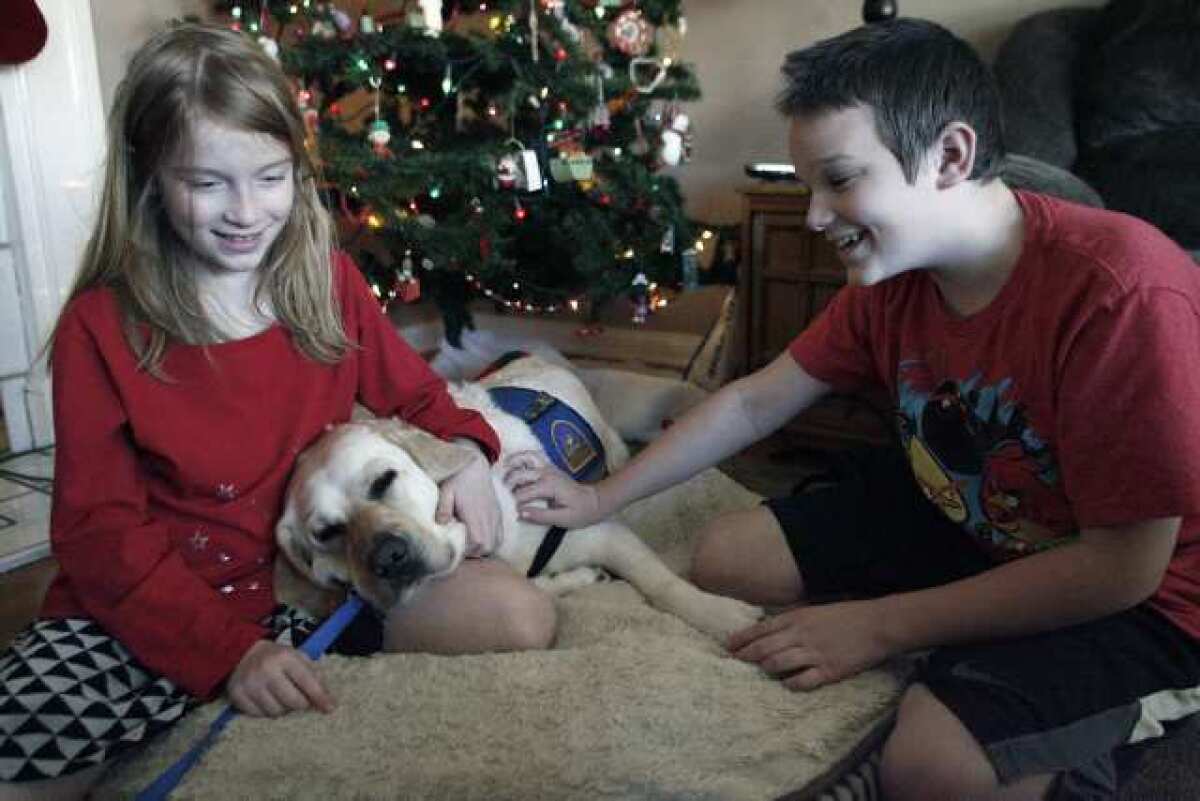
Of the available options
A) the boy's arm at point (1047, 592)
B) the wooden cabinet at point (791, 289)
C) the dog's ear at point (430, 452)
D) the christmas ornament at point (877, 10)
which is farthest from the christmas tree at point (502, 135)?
the boy's arm at point (1047, 592)

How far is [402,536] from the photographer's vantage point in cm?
108

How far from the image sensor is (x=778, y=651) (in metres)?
1.07

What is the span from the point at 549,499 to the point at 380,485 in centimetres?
29

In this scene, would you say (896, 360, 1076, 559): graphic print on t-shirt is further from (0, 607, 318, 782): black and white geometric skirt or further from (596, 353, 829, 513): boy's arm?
(0, 607, 318, 782): black and white geometric skirt

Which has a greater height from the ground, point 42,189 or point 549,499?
point 42,189

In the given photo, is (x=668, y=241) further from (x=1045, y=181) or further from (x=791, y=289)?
(x=1045, y=181)

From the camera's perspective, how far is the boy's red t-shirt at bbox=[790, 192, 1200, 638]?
2.72 ft

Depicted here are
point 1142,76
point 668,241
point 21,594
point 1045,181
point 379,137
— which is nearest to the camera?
point 1045,181

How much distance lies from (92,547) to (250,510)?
Answer: 0.60 ft

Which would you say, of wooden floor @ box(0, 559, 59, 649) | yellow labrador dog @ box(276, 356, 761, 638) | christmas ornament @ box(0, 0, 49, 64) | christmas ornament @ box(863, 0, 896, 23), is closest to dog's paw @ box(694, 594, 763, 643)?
yellow labrador dog @ box(276, 356, 761, 638)

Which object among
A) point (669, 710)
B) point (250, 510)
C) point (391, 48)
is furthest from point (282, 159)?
point (391, 48)

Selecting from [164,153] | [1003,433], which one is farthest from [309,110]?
[1003,433]

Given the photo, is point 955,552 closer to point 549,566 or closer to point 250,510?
point 549,566

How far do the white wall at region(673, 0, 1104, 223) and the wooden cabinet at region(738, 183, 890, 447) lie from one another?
38 centimetres
